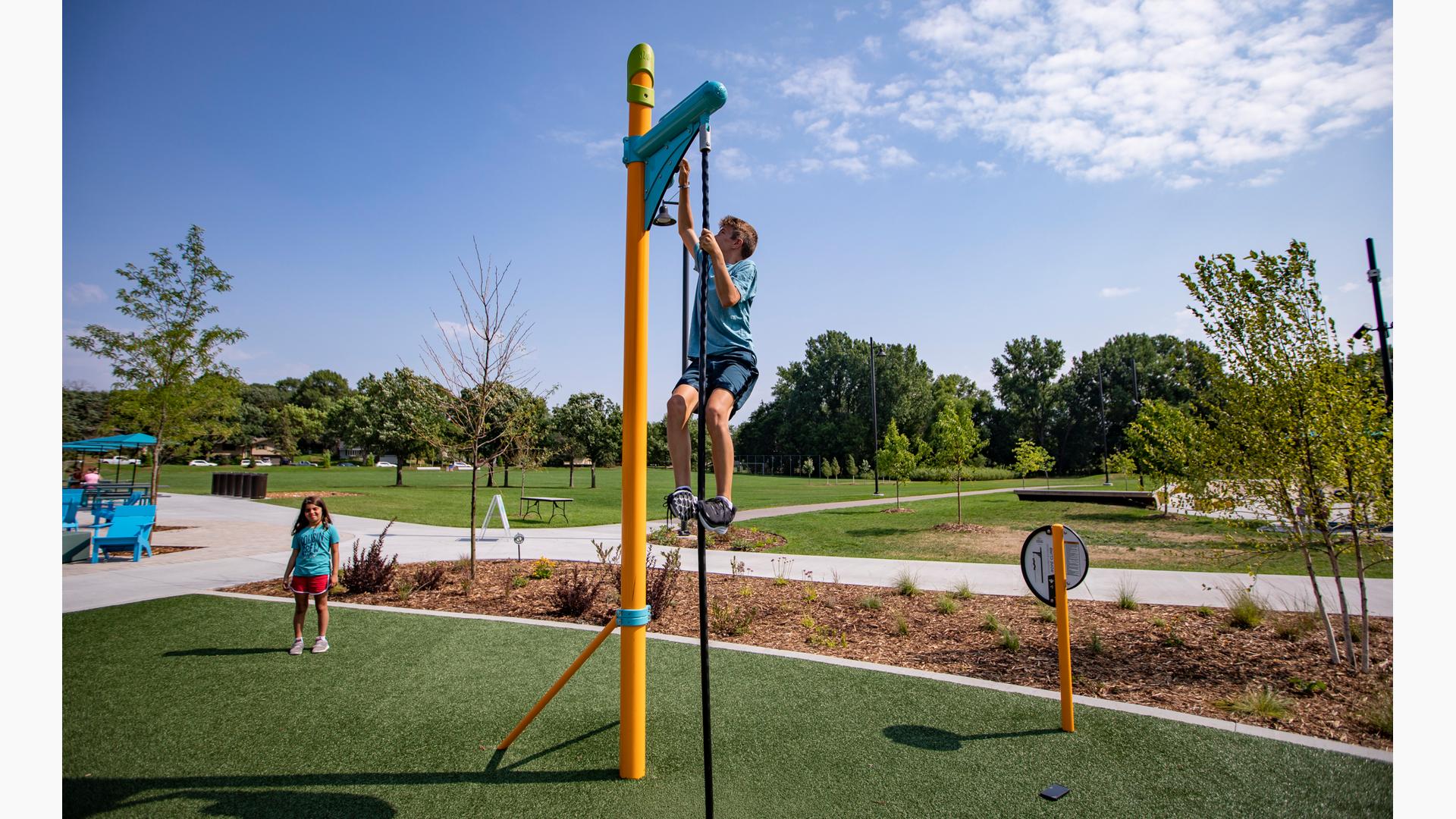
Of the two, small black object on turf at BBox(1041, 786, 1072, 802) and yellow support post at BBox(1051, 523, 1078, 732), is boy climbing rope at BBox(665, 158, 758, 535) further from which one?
yellow support post at BBox(1051, 523, 1078, 732)

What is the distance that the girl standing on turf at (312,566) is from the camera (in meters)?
6.44

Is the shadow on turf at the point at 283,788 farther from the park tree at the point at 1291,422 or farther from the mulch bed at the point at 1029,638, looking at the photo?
the park tree at the point at 1291,422

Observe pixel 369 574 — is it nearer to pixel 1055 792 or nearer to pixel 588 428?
pixel 1055 792

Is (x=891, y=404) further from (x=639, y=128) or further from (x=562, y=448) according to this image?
(x=639, y=128)

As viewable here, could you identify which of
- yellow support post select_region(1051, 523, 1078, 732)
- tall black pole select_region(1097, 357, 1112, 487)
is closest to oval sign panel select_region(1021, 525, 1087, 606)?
yellow support post select_region(1051, 523, 1078, 732)

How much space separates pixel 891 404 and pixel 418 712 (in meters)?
77.1

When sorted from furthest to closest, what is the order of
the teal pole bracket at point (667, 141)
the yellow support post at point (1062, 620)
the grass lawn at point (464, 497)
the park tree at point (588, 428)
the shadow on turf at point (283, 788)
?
the park tree at point (588, 428) → the grass lawn at point (464, 497) → the yellow support post at point (1062, 620) → the shadow on turf at point (283, 788) → the teal pole bracket at point (667, 141)

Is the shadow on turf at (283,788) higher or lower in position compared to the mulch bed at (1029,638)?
higher

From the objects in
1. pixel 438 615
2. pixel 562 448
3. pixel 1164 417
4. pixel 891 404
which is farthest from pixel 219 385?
pixel 891 404

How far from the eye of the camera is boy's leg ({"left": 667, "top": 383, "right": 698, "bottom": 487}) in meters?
3.29

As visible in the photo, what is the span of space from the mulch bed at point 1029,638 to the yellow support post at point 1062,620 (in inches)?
35.8

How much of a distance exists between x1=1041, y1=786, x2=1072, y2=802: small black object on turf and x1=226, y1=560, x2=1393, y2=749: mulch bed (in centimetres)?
183

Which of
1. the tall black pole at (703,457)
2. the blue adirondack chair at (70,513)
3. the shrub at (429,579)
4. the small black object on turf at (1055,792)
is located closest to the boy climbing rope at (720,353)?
the tall black pole at (703,457)

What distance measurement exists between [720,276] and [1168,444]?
780 cm
